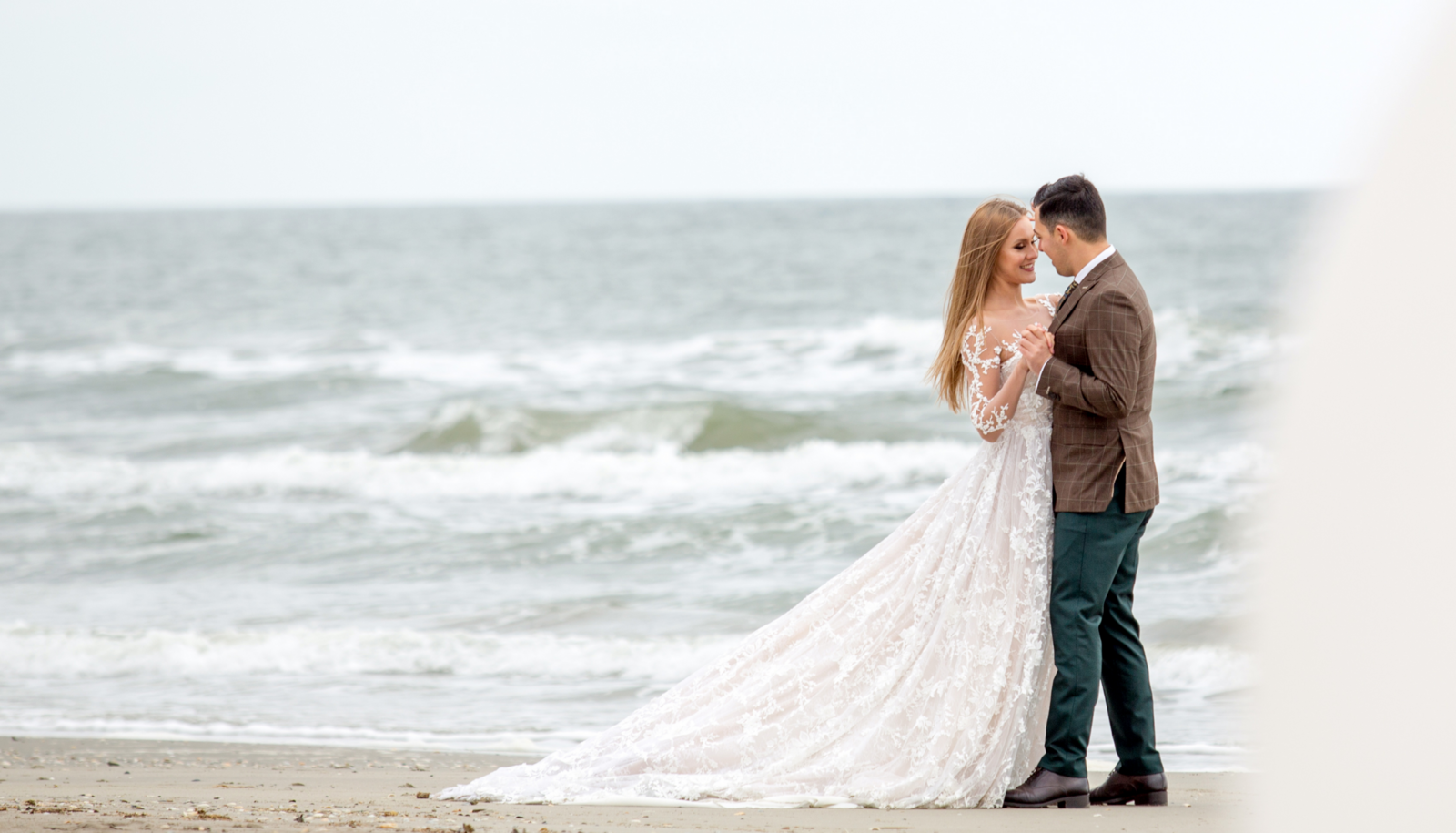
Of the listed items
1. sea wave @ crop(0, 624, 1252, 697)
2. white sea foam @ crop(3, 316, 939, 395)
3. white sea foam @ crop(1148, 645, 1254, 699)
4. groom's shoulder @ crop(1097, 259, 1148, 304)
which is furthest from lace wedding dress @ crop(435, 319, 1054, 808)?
white sea foam @ crop(3, 316, 939, 395)

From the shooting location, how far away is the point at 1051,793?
11.5 ft

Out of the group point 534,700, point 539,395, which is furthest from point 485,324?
point 534,700

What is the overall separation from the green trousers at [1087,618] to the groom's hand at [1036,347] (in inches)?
14.8

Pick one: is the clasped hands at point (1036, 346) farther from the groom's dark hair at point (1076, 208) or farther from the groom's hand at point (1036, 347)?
the groom's dark hair at point (1076, 208)

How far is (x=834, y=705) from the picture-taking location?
3746 mm

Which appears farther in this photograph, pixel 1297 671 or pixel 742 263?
pixel 742 263

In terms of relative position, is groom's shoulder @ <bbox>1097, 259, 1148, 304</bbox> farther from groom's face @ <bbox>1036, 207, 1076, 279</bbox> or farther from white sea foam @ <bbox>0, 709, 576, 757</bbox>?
white sea foam @ <bbox>0, 709, 576, 757</bbox>

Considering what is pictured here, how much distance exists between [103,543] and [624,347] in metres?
13.8

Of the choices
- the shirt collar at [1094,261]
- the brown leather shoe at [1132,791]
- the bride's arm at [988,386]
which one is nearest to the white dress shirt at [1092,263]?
the shirt collar at [1094,261]

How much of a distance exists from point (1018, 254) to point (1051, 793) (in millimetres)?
1493

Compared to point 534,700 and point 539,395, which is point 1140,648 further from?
point 539,395

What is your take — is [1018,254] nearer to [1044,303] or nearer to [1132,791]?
[1044,303]

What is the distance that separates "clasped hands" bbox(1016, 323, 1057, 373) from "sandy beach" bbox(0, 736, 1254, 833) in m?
1.18

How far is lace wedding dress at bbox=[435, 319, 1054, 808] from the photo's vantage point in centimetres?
357
